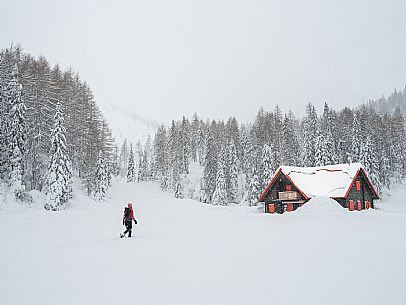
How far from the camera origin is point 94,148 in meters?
43.8

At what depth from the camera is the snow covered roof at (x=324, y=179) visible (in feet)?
105

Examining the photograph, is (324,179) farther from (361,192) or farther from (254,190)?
(254,190)

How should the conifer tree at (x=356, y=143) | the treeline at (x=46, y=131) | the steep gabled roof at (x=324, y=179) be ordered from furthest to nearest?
1. the conifer tree at (x=356, y=143)
2. the steep gabled roof at (x=324, y=179)
3. the treeline at (x=46, y=131)

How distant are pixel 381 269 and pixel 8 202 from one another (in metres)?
31.4

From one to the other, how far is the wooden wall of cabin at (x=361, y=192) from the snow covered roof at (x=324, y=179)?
1.41 meters

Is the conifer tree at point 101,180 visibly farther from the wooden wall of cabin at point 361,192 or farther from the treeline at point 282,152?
Result: the wooden wall of cabin at point 361,192

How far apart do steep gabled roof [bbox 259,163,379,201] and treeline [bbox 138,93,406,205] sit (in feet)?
52.7

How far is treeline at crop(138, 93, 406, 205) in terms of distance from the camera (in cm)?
5431

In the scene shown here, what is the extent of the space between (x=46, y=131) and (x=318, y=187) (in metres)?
35.4

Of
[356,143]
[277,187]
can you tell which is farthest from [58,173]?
[356,143]

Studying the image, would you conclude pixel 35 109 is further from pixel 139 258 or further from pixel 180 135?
pixel 180 135

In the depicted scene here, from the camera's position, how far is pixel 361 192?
35.8 meters

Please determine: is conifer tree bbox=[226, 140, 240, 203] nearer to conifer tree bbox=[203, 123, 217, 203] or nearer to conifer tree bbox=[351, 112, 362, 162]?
conifer tree bbox=[203, 123, 217, 203]

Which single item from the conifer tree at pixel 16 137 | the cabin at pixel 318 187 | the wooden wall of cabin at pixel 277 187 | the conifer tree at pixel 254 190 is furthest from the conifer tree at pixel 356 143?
Result: the conifer tree at pixel 16 137
